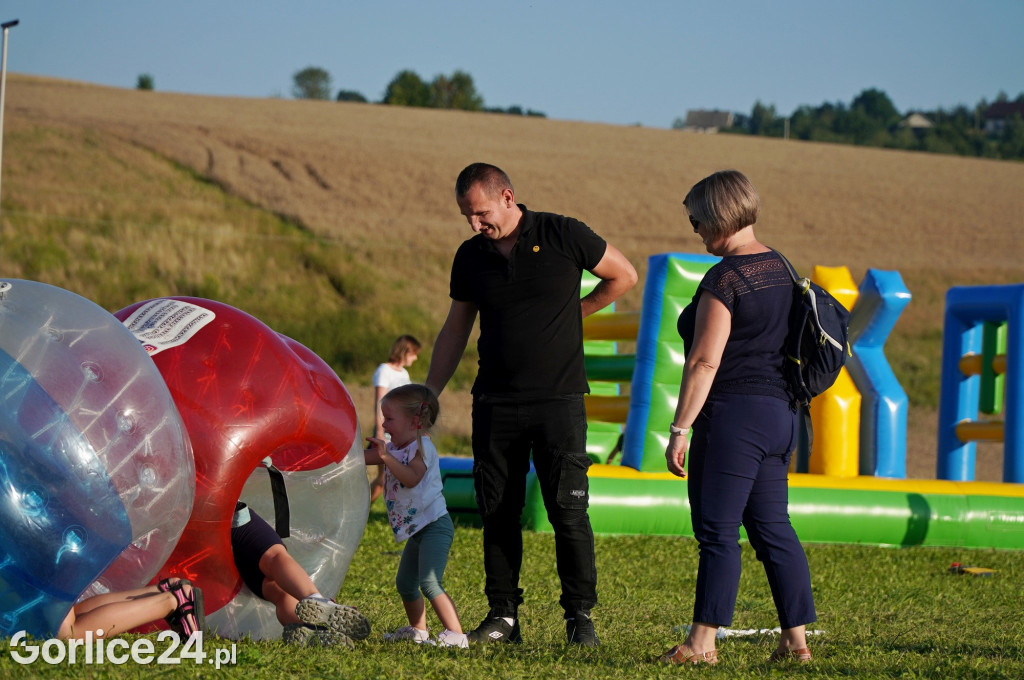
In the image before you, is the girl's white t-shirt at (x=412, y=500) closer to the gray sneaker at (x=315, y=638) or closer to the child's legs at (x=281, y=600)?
the child's legs at (x=281, y=600)

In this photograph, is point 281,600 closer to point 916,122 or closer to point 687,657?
point 687,657

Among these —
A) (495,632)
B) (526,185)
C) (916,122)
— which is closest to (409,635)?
(495,632)

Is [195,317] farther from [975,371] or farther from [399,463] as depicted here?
[975,371]

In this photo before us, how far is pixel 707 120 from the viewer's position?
194 feet

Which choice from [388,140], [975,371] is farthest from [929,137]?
[975,371]

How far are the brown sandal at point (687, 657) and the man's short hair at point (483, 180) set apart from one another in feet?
5.92

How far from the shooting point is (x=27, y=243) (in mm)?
25797

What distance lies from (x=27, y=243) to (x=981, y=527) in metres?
23.6

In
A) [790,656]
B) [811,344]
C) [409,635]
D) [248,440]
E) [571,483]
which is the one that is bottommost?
[409,635]

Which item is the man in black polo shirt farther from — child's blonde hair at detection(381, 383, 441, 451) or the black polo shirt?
child's blonde hair at detection(381, 383, 441, 451)

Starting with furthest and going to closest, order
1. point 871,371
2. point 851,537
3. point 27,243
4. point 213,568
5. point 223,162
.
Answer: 1. point 223,162
2. point 27,243
3. point 871,371
4. point 851,537
5. point 213,568

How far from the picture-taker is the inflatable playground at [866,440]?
25.2 feet

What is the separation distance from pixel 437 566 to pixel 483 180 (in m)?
1.52

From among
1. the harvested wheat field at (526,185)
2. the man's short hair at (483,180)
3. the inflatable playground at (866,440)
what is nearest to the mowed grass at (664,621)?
the inflatable playground at (866,440)
